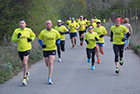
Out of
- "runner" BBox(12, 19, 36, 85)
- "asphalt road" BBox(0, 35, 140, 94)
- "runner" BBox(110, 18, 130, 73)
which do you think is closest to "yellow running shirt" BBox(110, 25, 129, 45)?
"runner" BBox(110, 18, 130, 73)

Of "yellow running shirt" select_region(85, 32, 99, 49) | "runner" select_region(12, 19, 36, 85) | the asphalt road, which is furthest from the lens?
"yellow running shirt" select_region(85, 32, 99, 49)

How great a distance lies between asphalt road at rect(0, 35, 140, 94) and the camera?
6.87 meters

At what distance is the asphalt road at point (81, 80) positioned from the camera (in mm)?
6867

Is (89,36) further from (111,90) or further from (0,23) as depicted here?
(0,23)

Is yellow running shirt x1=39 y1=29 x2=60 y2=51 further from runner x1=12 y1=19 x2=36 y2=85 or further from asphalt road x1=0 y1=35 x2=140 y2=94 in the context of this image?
asphalt road x1=0 y1=35 x2=140 y2=94

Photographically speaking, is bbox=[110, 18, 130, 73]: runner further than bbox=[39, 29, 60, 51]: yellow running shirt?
Yes

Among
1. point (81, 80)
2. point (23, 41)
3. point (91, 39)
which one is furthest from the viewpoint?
point (91, 39)

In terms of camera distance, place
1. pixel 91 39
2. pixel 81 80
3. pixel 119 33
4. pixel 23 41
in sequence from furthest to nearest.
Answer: pixel 91 39 → pixel 119 33 → pixel 81 80 → pixel 23 41

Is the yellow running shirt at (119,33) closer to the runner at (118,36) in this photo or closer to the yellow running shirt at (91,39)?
the runner at (118,36)

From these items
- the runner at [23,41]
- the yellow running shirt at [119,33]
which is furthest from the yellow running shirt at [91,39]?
the runner at [23,41]

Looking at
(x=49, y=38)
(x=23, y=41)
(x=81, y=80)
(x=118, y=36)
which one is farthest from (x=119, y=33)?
(x=23, y=41)

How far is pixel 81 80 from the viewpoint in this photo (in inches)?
316

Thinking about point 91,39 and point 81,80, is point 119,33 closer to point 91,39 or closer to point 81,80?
point 91,39

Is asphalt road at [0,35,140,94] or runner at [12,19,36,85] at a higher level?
runner at [12,19,36,85]
